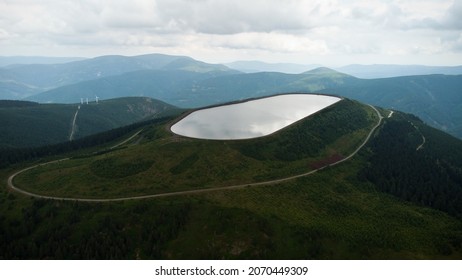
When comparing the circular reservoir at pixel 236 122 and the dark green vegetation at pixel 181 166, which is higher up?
the circular reservoir at pixel 236 122

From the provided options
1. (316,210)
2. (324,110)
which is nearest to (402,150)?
(324,110)

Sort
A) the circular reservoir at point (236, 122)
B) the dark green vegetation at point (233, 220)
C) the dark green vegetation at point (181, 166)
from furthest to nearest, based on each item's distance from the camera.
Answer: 1. the circular reservoir at point (236, 122)
2. the dark green vegetation at point (181, 166)
3. the dark green vegetation at point (233, 220)

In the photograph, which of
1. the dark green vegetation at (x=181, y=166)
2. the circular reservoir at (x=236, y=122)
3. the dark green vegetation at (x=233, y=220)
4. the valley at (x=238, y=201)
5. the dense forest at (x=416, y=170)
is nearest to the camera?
the dark green vegetation at (x=233, y=220)

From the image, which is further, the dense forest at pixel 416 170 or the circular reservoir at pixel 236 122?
the circular reservoir at pixel 236 122

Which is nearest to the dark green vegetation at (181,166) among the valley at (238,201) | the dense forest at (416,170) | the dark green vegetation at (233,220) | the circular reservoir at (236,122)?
the valley at (238,201)

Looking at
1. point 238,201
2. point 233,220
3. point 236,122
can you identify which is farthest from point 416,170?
point 233,220

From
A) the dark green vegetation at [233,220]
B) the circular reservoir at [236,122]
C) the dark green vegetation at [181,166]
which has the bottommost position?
the dark green vegetation at [233,220]

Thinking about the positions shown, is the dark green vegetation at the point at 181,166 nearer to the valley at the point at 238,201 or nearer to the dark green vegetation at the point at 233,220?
the valley at the point at 238,201

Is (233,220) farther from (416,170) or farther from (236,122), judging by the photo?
(416,170)

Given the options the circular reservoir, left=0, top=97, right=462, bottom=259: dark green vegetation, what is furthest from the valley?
the circular reservoir
